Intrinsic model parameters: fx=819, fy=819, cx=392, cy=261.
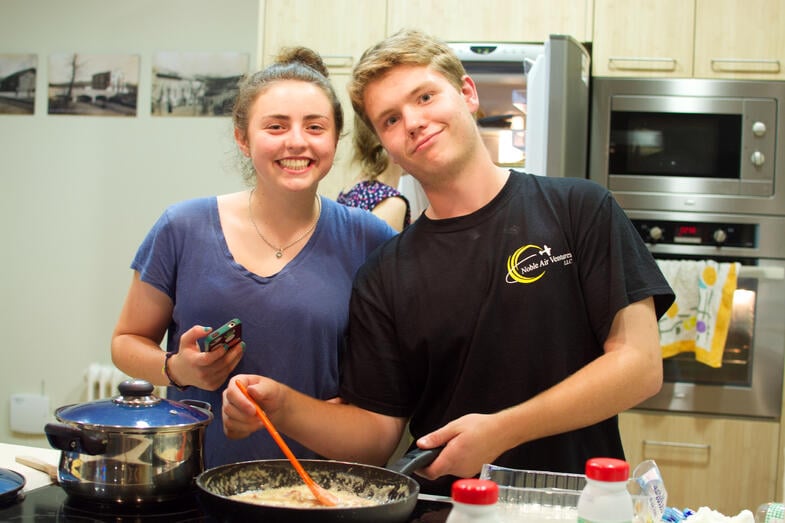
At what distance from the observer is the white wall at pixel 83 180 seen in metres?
3.66

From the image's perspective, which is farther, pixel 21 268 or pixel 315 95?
pixel 21 268

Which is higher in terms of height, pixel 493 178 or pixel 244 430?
pixel 493 178

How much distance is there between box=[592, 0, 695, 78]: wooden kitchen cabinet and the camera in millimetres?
2887

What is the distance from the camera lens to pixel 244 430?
1.23 meters

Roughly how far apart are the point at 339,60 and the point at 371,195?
121 cm

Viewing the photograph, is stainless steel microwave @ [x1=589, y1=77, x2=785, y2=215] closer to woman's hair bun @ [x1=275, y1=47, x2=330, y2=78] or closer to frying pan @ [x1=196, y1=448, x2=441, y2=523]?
woman's hair bun @ [x1=275, y1=47, x2=330, y2=78]

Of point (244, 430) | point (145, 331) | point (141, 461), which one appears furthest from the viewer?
point (145, 331)

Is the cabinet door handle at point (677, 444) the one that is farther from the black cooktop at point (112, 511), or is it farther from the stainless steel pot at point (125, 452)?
the stainless steel pot at point (125, 452)

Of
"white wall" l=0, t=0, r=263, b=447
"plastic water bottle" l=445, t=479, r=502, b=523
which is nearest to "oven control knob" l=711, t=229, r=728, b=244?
"white wall" l=0, t=0, r=263, b=447

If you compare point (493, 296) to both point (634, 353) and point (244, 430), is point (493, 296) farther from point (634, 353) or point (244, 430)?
point (244, 430)

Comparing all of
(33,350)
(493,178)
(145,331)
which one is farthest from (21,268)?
(493,178)

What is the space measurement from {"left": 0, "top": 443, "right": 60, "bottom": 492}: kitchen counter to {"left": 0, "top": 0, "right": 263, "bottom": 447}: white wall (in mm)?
2267

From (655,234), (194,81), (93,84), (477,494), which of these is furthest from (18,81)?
(477,494)

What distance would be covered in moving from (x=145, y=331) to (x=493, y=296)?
0.71 meters
